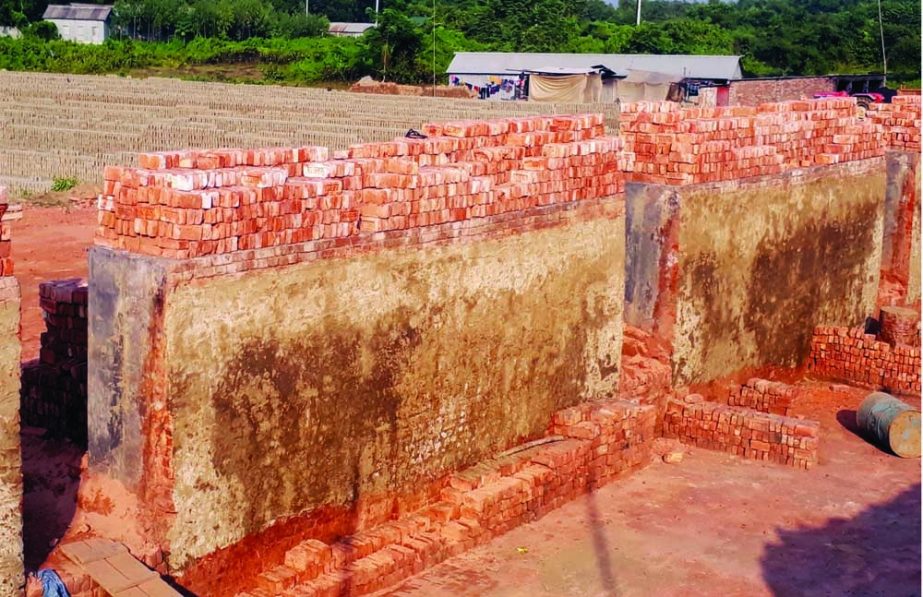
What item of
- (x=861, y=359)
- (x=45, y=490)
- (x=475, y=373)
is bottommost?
(x=861, y=359)

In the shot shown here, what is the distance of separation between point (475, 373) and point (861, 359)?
574cm

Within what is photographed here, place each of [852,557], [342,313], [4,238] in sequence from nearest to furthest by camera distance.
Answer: [4,238]
[342,313]
[852,557]

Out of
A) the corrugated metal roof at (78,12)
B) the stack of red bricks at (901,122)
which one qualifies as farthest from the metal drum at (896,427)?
the corrugated metal roof at (78,12)

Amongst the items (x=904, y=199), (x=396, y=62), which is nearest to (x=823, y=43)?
(x=396, y=62)

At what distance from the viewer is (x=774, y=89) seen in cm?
3484

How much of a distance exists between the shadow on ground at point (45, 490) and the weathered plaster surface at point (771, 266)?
5.47 m

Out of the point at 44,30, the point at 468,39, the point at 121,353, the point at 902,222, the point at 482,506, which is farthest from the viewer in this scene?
the point at 44,30

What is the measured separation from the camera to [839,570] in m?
8.32

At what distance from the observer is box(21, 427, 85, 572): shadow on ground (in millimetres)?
6816

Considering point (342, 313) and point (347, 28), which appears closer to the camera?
point (342, 313)

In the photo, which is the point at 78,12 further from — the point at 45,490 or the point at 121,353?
the point at 121,353

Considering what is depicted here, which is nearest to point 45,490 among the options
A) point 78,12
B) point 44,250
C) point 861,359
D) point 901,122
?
point 861,359

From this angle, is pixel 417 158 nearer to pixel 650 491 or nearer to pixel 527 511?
pixel 527 511

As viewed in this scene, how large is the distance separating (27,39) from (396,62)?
63.9 feet
